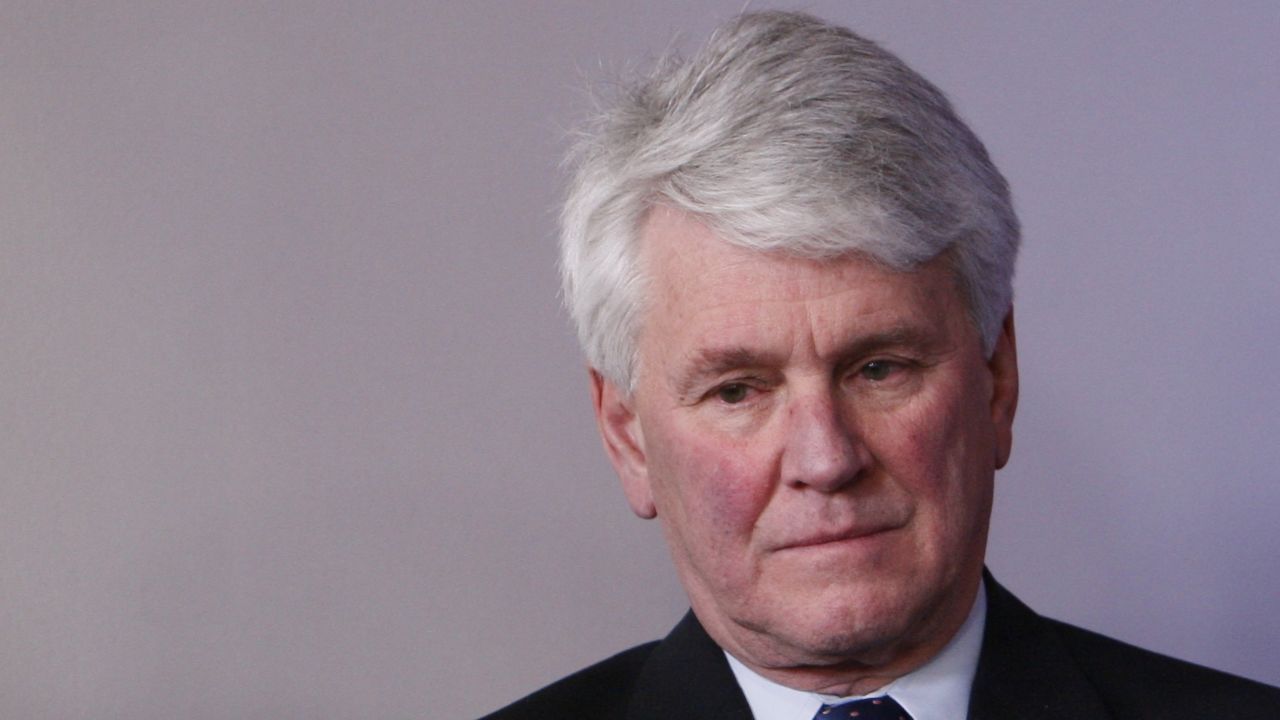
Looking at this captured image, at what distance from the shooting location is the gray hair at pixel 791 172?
1921mm

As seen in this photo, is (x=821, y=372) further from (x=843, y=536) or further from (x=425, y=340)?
(x=425, y=340)

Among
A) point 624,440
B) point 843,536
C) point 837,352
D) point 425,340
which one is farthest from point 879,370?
point 425,340

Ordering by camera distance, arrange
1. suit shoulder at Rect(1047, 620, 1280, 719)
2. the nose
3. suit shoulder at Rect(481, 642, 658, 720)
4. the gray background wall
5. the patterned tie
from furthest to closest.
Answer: the gray background wall → suit shoulder at Rect(481, 642, 658, 720) → suit shoulder at Rect(1047, 620, 1280, 719) → the patterned tie → the nose

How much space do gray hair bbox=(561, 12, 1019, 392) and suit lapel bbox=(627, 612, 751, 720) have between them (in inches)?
12.5

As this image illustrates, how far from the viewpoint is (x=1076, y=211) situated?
9.60ft

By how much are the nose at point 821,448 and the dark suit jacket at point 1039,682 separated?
331 millimetres

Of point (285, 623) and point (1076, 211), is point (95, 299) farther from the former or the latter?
point (1076, 211)

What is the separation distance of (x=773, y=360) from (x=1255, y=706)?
0.72 metres

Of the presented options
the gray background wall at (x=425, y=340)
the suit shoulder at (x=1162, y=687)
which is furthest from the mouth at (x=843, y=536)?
the gray background wall at (x=425, y=340)

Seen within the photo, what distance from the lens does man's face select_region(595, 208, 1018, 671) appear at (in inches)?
75.7

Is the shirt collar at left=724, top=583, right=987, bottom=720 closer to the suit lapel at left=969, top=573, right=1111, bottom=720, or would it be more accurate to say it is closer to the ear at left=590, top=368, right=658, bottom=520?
the suit lapel at left=969, top=573, right=1111, bottom=720

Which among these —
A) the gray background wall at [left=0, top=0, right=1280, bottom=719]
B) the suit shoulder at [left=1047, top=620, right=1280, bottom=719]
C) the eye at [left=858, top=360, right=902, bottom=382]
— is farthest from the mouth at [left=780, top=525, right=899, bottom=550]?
the gray background wall at [left=0, top=0, right=1280, bottom=719]

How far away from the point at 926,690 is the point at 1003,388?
341 mm

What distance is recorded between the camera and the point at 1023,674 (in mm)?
2102
